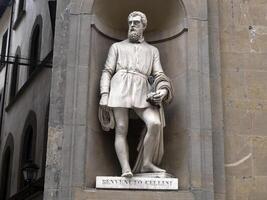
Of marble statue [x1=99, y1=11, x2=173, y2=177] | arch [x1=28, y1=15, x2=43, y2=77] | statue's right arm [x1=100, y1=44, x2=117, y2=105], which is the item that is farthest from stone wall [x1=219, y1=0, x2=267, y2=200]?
arch [x1=28, y1=15, x2=43, y2=77]

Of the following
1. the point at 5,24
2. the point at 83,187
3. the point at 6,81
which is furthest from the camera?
the point at 5,24

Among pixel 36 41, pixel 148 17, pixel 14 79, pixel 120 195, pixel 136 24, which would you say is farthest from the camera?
pixel 14 79

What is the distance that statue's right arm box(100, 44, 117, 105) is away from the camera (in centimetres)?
850

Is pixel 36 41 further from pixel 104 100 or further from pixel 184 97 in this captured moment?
pixel 104 100

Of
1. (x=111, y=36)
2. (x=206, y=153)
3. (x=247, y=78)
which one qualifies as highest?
(x=111, y=36)

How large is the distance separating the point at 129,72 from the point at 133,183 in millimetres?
1783

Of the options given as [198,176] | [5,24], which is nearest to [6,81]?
[5,24]

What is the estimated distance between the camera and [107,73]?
877cm

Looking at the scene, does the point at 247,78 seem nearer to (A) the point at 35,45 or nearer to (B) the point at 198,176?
(B) the point at 198,176

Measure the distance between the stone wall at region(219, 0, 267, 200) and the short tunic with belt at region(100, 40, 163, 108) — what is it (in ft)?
4.34

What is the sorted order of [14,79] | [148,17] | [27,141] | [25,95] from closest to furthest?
[148,17] < [27,141] < [25,95] < [14,79]

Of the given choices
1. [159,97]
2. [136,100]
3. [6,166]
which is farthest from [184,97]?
[6,166]

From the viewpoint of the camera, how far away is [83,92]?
8.60m

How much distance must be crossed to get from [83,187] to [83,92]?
1470 millimetres
